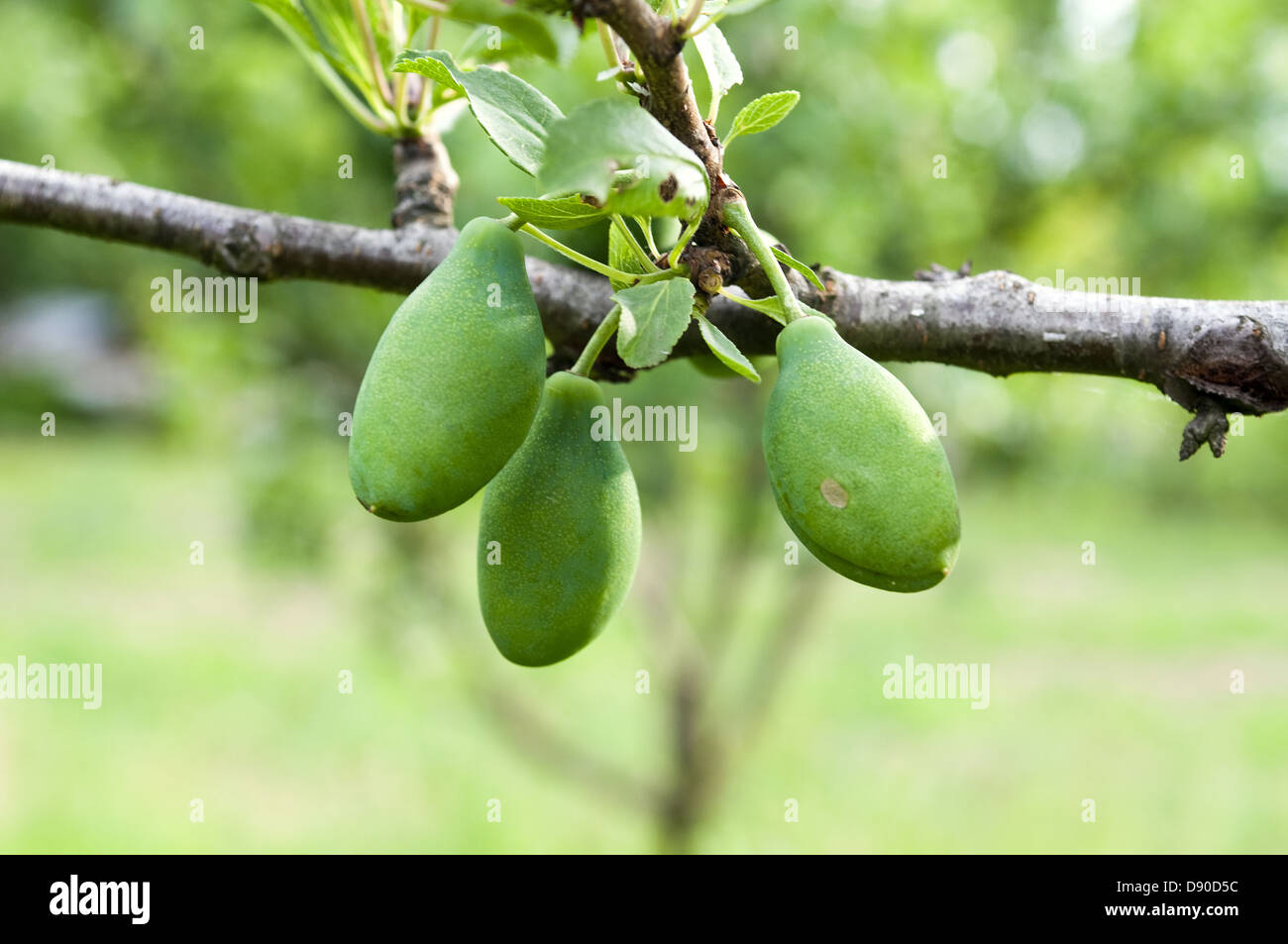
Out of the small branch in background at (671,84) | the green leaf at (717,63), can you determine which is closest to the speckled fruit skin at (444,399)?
the small branch in background at (671,84)

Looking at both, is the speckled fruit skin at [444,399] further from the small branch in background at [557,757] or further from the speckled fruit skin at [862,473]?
the small branch in background at [557,757]

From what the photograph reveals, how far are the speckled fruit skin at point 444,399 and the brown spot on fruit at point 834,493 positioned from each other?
20 centimetres

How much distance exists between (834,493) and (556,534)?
216 millimetres

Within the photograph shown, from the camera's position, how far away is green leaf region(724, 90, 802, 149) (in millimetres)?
838

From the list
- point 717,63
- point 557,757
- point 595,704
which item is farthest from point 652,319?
point 595,704

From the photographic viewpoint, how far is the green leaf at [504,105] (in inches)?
30.0

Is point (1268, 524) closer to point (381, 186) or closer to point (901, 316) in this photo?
point (381, 186)

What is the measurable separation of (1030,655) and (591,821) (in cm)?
338

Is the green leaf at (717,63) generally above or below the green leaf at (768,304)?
above

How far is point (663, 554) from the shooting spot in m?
3.88

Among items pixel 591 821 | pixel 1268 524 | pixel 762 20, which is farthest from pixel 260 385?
pixel 1268 524

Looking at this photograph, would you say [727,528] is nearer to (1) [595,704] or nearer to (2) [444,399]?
(1) [595,704]

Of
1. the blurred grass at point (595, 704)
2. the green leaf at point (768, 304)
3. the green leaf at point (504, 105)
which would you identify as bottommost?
the blurred grass at point (595, 704)

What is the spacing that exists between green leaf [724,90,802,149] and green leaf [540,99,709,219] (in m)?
0.18
